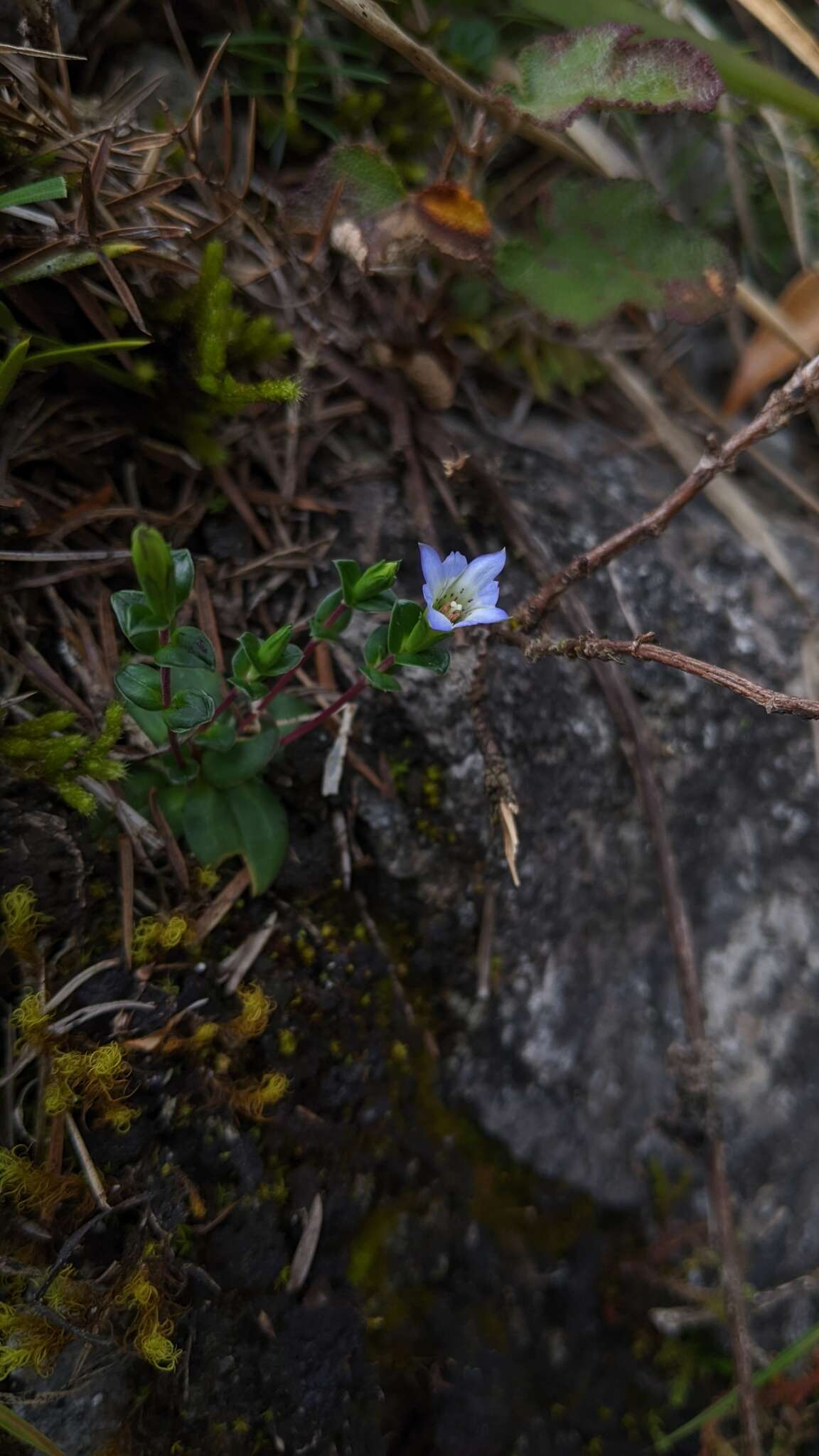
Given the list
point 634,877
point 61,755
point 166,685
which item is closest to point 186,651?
point 166,685

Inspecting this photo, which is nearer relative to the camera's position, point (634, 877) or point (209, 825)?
point (209, 825)

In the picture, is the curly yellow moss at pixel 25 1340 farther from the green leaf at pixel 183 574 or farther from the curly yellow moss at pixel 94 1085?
the green leaf at pixel 183 574

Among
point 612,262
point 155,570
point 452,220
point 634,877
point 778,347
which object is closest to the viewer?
point 155,570

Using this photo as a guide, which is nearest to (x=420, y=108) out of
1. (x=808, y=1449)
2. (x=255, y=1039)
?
(x=255, y=1039)

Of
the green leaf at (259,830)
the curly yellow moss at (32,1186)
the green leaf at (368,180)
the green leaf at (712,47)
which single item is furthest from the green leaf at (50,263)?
the curly yellow moss at (32,1186)

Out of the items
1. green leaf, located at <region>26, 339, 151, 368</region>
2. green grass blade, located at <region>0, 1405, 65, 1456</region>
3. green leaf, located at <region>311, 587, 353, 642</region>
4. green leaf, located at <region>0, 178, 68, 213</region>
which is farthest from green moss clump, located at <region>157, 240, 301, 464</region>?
green grass blade, located at <region>0, 1405, 65, 1456</region>

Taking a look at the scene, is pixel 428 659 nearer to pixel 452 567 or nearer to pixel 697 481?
pixel 452 567

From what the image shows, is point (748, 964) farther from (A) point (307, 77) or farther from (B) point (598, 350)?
(A) point (307, 77)
